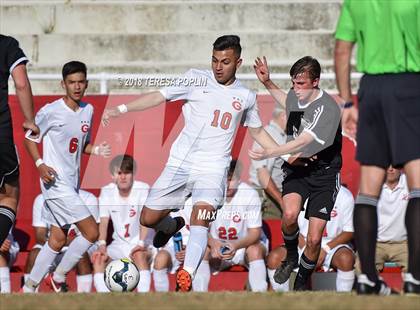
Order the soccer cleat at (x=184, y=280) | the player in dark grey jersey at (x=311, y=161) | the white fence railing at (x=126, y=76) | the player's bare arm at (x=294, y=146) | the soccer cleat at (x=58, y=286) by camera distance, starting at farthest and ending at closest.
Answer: the white fence railing at (x=126, y=76) → the soccer cleat at (x=58, y=286) → the player in dark grey jersey at (x=311, y=161) → the player's bare arm at (x=294, y=146) → the soccer cleat at (x=184, y=280)

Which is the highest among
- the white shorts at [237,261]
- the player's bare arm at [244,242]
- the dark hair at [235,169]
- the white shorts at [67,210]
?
the dark hair at [235,169]

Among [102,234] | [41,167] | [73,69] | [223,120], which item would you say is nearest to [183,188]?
[223,120]

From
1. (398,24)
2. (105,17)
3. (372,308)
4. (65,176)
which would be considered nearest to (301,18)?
(105,17)

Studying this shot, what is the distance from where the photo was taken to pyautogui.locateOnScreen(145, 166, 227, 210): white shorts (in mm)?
10812

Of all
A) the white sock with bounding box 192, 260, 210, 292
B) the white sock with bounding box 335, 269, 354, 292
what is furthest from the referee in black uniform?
the white sock with bounding box 335, 269, 354, 292

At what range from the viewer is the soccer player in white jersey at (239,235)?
41.5 ft

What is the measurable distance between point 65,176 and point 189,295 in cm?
475

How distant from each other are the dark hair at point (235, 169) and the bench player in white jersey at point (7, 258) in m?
2.74

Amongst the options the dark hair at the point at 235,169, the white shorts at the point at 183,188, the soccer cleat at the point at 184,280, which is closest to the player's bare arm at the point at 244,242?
the dark hair at the point at 235,169

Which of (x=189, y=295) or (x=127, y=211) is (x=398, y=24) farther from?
(x=127, y=211)

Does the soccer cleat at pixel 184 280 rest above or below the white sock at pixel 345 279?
above

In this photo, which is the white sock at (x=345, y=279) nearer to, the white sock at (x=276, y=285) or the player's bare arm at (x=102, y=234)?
the white sock at (x=276, y=285)

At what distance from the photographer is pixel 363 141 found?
7770 mm

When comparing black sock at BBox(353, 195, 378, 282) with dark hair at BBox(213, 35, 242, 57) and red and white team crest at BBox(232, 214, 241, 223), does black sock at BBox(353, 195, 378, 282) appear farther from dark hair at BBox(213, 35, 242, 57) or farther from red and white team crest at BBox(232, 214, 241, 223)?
red and white team crest at BBox(232, 214, 241, 223)
